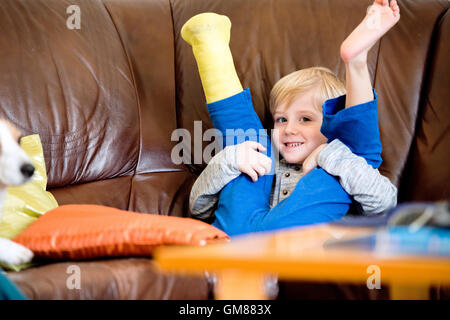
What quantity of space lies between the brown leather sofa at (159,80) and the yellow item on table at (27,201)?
0.08m

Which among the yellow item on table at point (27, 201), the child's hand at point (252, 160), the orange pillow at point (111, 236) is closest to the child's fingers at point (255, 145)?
the child's hand at point (252, 160)

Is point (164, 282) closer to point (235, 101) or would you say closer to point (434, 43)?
point (235, 101)

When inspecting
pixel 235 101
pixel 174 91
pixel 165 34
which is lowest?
pixel 235 101

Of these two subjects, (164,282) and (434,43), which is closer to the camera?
(164,282)

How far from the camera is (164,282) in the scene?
3.04 feet

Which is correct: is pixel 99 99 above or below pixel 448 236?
above

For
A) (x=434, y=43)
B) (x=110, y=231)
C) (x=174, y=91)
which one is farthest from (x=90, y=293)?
(x=434, y=43)

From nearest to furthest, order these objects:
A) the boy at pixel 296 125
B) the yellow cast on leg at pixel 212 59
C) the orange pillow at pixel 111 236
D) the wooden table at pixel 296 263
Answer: the wooden table at pixel 296 263 → the orange pillow at pixel 111 236 → the boy at pixel 296 125 → the yellow cast on leg at pixel 212 59

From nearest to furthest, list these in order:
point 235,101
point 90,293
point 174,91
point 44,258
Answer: point 90,293
point 44,258
point 235,101
point 174,91

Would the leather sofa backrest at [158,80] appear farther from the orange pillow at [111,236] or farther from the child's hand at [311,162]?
the orange pillow at [111,236]

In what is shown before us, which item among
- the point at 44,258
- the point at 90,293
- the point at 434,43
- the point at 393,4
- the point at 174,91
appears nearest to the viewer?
the point at 90,293

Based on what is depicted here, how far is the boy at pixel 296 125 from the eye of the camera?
1.20m

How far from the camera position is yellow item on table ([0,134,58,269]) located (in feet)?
3.60

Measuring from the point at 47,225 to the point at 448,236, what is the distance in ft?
2.51
